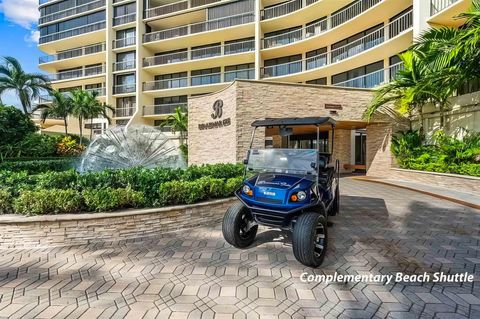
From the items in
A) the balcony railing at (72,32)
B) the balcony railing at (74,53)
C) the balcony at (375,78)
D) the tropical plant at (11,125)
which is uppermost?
the balcony railing at (72,32)

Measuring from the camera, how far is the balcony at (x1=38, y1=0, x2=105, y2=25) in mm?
32406

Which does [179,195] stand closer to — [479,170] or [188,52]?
[479,170]

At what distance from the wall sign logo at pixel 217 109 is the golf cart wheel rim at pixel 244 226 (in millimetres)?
9214

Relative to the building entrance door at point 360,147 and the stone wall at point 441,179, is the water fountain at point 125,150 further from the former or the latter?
the building entrance door at point 360,147

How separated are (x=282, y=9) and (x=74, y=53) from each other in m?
24.8

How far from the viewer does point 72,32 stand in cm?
3341

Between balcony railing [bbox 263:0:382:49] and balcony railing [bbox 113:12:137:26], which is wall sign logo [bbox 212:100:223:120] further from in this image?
balcony railing [bbox 113:12:137:26]

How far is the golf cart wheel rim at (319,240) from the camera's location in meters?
4.02

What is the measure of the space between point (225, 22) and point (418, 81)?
20141 millimetres

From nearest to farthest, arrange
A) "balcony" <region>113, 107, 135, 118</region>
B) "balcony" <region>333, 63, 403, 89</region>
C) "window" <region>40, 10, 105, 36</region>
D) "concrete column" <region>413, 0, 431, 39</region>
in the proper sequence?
"concrete column" <region>413, 0, 431, 39</region>
"balcony" <region>333, 63, 403, 89</region>
"balcony" <region>113, 107, 135, 118</region>
"window" <region>40, 10, 105, 36</region>

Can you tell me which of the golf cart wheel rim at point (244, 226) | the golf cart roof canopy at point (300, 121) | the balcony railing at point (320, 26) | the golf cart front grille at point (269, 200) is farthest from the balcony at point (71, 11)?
the golf cart front grille at point (269, 200)

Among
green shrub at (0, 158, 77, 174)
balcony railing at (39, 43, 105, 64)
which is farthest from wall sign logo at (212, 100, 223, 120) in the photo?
balcony railing at (39, 43, 105, 64)

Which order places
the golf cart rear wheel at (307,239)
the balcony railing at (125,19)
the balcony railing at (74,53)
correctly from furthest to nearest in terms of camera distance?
the balcony railing at (74,53) → the balcony railing at (125,19) → the golf cart rear wheel at (307,239)

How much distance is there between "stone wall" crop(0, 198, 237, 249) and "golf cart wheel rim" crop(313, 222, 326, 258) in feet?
8.92
